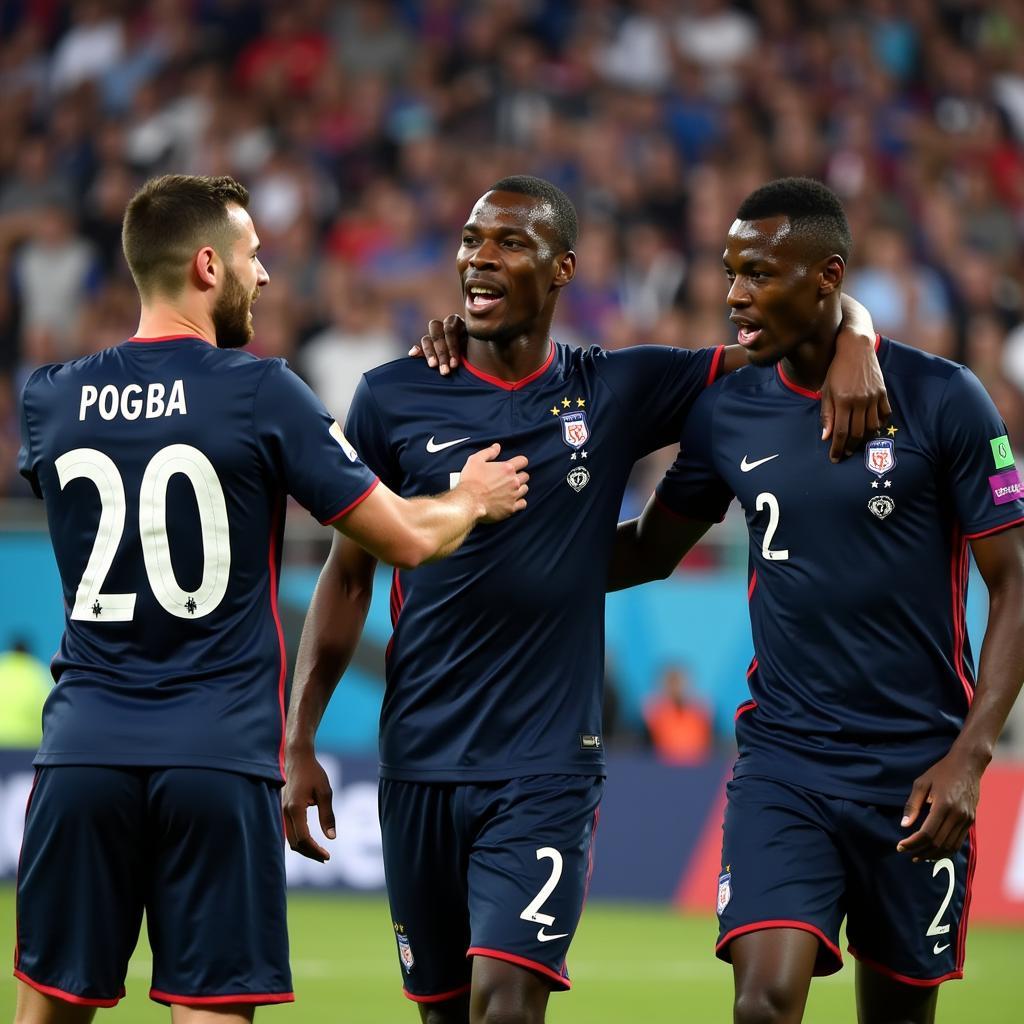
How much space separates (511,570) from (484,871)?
0.84 m

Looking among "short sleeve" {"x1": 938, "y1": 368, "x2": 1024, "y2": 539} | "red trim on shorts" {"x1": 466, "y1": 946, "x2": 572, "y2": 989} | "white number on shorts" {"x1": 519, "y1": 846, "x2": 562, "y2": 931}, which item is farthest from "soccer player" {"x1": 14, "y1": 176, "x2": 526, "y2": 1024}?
"short sleeve" {"x1": 938, "y1": 368, "x2": 1024, "y2": 539}

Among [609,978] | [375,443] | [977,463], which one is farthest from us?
[609,978]

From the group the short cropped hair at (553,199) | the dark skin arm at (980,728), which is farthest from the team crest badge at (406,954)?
the short cropped hair at (553,199)

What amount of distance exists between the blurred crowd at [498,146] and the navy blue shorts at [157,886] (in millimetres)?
8747

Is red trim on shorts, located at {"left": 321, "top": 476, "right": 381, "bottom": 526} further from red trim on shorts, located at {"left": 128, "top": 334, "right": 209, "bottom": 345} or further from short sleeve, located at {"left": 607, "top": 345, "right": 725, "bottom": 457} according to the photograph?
short sleeve, located at {"left": 607, "top": 345, "right": 725, "bottom": 457}

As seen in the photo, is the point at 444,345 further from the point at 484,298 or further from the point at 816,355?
the point at 816,355

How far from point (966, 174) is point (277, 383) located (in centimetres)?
1195

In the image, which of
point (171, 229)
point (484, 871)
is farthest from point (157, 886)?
point (171, 229)

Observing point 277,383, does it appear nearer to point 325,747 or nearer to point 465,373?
point 465,373

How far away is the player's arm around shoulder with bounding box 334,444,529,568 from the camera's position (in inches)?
187

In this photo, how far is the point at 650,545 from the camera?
226 inches

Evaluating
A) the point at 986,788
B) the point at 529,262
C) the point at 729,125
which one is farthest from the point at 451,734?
the point at 729,125

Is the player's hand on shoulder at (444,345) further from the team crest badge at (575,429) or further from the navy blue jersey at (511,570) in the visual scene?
the team crest badge at (575,429)

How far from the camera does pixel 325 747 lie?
11883 millimetres
